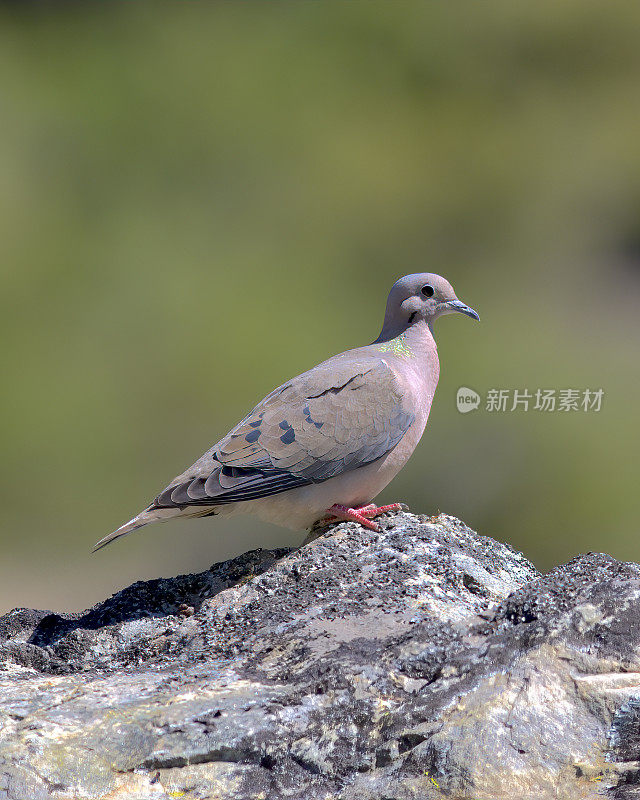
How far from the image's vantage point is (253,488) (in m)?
4.68

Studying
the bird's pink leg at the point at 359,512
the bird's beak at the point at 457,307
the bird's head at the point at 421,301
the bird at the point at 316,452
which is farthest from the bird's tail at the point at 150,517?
the bird's beak at the point at 457,307

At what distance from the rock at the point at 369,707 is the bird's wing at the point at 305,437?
98cm

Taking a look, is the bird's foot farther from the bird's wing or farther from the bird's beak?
the bird's beak

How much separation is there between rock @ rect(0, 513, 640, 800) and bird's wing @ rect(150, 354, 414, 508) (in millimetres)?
980

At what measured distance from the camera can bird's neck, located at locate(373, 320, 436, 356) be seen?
Answer: 525 cm

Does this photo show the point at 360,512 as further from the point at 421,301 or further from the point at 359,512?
the point at 421,301

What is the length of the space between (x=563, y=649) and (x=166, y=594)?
6.72 ft

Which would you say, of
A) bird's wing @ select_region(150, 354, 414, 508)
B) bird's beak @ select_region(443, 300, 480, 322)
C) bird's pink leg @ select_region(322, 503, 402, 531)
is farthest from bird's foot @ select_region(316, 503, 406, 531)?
bird's beak @ select_region(443, 300, 480, 322)

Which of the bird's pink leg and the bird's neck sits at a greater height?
the bird's neck

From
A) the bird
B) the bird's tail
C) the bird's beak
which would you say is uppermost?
the bird's beak

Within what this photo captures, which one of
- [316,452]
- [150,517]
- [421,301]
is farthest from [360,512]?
[421,301]

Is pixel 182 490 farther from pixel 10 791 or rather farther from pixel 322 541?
pixel 10 791

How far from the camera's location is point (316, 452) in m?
4.75

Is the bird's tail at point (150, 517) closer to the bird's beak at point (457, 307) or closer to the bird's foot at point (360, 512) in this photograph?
the bird's foot at point (360, 512)
